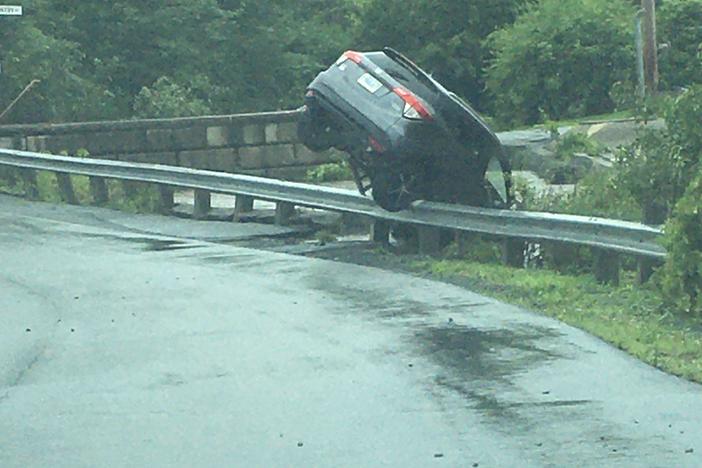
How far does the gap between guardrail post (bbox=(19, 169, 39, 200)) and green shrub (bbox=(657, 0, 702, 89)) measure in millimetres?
20105

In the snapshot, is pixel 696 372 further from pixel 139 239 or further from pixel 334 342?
pixel 139 239

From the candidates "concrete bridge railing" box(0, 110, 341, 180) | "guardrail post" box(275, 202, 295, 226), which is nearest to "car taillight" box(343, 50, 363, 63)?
"guardrail post" box(275, 202, 295, 226)

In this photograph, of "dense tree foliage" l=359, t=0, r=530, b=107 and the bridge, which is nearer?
the bridge

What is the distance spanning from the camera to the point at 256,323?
12.7 metres

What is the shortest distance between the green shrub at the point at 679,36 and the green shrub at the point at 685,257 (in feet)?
95.3

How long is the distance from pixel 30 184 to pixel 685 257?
552 inches

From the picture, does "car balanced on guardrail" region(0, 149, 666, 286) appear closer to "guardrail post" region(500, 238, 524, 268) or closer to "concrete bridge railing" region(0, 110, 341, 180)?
"guardrail post" region(500, 238, 524, 268)

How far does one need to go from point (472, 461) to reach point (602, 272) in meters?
6.85

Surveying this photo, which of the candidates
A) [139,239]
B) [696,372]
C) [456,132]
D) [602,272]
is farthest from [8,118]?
[696,372]

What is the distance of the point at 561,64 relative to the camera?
40.0 meters

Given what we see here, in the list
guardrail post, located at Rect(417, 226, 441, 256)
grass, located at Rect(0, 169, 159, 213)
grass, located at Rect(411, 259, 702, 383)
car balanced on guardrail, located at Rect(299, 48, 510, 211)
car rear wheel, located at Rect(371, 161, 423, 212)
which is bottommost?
grass, located at Rect(0, 169, 159, 213)

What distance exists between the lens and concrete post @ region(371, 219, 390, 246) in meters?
18.1

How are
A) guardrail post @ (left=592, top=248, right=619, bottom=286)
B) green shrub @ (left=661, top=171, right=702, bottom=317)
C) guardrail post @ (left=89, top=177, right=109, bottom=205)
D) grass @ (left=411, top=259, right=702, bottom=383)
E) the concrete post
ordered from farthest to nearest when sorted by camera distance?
guardrail post @ (left=89, top=177, right=109, bottom=205), the concrete post, guardrail post @ (left=592, top=248, right=619, bottom=286), green shrub @ (left=661, top=171, right=702, bottom=317), grass @ (left=411, top=259, right=702, bottom=383)

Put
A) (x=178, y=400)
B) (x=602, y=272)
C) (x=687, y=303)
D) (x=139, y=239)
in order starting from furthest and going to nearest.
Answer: (x=139, y=239)
(x=602, y=272)
(x=687, y=303)
(x=178, y=400)
